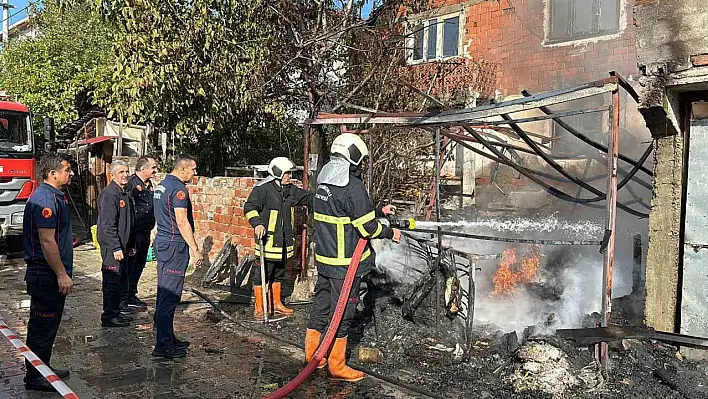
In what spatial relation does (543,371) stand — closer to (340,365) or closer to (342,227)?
(340,365)

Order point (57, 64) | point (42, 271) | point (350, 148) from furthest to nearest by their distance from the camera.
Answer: point (57, 64)
point (350, 148)
point (42, 271)

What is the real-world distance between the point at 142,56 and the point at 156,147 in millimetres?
5670

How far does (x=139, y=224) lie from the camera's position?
7789 mm

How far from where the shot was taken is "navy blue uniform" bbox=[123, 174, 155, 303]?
7.75m

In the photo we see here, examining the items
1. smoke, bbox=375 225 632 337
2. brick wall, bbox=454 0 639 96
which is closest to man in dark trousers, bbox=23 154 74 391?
smoke, bbox=375 225 632 337

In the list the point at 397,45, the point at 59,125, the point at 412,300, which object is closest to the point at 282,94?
the point at 397,45

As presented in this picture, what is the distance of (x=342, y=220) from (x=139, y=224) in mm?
3766

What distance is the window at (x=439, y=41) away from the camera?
48.6ft

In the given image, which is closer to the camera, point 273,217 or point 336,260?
point 336,260

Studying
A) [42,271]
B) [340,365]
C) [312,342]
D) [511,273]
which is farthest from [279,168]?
[511,273]

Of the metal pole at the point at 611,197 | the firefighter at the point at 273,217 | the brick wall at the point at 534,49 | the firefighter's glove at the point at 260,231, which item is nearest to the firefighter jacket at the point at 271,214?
the firefighter at the point at 273,217

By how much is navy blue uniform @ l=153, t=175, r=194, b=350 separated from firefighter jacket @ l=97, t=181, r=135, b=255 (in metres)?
1.43

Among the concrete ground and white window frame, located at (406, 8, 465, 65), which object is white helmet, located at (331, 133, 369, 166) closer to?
the concrete ground

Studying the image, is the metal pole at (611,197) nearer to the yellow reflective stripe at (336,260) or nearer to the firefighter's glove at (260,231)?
the yellow reflective stripe at (336,260)
